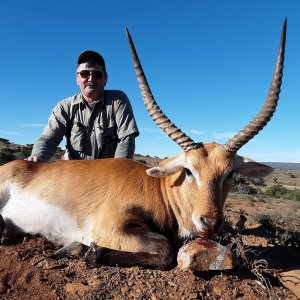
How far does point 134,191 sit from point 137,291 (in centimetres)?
182

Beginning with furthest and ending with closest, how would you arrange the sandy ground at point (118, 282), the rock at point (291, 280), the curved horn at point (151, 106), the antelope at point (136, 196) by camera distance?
the curved horn at point (151, 106)
the antelope at point (136, 196)
the rock at point (291, 280)
the sandy ground at point (118, 282)

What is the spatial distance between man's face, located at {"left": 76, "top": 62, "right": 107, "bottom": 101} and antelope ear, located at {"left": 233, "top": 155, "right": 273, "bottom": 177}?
4.05 meters

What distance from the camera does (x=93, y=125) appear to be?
8336 mm

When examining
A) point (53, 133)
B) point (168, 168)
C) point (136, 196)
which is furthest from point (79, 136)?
point (168, 168)

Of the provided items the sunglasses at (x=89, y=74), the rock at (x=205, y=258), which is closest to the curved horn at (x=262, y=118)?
the rock at (x=205, y=258)

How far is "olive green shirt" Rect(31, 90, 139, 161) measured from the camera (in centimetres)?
829

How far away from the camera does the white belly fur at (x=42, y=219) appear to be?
532cm

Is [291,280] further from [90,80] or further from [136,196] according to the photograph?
[90,80]

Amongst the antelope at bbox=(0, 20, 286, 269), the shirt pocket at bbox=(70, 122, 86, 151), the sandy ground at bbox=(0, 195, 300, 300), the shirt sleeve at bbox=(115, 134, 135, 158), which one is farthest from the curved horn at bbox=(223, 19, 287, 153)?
the shirt pocket at bbox=(70, 122, 86, 151)

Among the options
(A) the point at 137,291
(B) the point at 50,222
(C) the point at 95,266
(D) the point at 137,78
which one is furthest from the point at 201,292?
(D) the point at 137,78

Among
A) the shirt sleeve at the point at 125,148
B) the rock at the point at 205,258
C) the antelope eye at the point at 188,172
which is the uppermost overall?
the shirt sleeve at the point at 125,148

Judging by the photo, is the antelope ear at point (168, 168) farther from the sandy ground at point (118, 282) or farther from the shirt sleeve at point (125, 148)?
the shirt sleeve at point (125, 148)

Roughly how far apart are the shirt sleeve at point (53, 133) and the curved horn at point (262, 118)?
13.8 feet

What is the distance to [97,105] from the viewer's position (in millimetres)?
8414
